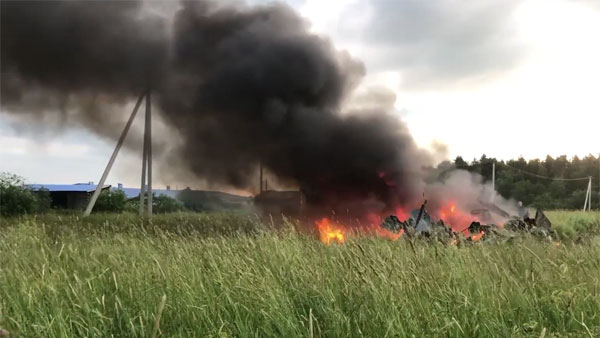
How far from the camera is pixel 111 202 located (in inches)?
1184

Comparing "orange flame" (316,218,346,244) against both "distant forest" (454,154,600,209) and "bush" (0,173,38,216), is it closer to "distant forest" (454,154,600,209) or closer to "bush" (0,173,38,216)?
"bush" (0,173,38,216)

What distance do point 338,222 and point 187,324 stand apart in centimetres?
943

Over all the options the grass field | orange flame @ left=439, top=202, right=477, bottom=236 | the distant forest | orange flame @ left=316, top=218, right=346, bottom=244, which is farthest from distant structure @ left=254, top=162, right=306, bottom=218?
the distant forest

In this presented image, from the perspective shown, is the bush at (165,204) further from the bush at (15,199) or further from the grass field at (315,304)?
the grass field at (315,304)

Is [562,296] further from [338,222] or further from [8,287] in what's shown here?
[338,222]

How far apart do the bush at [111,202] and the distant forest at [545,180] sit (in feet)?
115

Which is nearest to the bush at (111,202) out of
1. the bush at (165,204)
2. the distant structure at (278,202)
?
the bush at (165,204)

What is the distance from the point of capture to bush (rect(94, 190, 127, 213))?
97.2 feet

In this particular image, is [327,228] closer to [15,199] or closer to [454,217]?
[454,217]

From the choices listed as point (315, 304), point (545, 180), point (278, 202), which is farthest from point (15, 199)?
point (545, 180)

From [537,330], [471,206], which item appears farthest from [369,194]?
[537,330]

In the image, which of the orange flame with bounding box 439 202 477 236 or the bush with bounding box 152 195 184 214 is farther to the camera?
the bush with bounding box 152 195 184 214

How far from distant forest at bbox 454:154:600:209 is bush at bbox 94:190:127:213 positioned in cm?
3505

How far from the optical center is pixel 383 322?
3.28 metres
